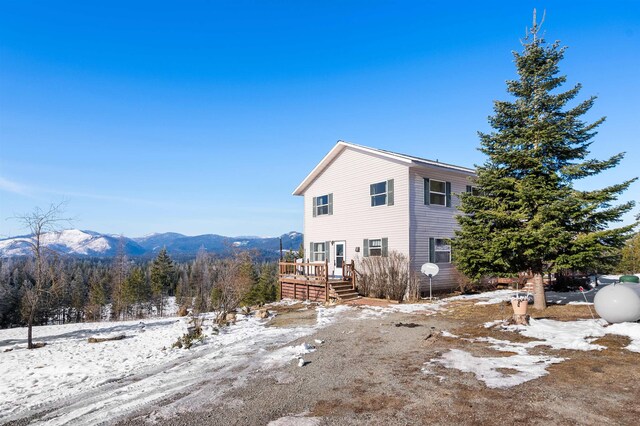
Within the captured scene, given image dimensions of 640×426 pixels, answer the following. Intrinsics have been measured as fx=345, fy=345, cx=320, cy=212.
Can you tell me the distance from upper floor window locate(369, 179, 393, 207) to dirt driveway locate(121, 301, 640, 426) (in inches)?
435

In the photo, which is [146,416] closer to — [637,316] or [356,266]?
[637,316]

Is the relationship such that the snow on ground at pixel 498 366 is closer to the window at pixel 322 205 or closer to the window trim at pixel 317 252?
the window trim at pixel 317 252

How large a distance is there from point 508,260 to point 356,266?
9.59 meters

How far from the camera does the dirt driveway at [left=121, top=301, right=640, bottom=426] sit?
4465 mm

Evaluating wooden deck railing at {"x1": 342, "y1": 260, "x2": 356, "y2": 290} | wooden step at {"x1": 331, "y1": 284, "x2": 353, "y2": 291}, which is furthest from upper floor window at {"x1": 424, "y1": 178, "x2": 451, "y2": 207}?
wooden step at {"x1": 331, "y1": 284, "x2": 353, "y2": 291}

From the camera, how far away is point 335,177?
22.4m

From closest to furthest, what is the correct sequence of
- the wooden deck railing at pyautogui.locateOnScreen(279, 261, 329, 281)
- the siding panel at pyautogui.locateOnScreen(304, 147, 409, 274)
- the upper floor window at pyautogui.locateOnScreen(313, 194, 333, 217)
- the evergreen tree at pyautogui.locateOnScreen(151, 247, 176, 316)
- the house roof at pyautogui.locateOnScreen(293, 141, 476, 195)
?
the house roof at pyautogui.locateOnScreen(293, 141, 476, 195) < the siding panel at pyautogui.locateOnScreen(304, 147, 409, 274) < the wooden deck railing at pyautogui.locateOnScreen(279, 261, 329, 281) < the upper floor window at pyautogui.locateOnScreen(313, 194, 333, 217) < the evergreen tree at pyautogui.locateOnScreen(151, 247, 176, 316)

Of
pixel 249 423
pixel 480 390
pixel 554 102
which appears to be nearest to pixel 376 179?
pixel 554 102

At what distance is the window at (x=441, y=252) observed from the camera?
1900 centimetres

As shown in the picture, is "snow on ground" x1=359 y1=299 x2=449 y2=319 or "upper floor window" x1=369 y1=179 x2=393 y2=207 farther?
"upper floor window" x1=369 y1=179 x2=393 y2=207

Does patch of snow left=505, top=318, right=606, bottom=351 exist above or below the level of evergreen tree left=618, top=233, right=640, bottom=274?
below

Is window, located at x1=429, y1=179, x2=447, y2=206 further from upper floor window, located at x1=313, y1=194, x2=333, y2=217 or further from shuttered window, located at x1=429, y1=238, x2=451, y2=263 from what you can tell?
upper floor window, located at x1=313, y1=194, x2=333, y2=217

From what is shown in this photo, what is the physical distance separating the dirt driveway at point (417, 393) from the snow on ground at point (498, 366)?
0.52 feet

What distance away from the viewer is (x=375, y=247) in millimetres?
19391
